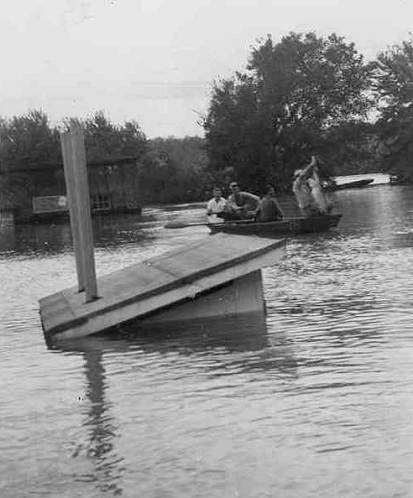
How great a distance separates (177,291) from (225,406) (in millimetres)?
3942

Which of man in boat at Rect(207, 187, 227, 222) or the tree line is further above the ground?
the tree line

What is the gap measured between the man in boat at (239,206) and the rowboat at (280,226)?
1.03 metres

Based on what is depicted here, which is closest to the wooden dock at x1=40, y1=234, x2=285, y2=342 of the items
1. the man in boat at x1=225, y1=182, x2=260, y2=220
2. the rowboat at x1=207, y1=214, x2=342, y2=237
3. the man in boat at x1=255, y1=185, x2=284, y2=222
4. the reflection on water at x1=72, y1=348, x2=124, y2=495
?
the reflection on water at x1=72, y1=348, x2=124, y2=495

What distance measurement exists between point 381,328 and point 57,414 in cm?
441

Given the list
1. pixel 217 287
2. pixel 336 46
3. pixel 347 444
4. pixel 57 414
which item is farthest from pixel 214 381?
pixel 336 46

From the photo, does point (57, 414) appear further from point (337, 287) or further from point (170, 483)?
point (337, 287)

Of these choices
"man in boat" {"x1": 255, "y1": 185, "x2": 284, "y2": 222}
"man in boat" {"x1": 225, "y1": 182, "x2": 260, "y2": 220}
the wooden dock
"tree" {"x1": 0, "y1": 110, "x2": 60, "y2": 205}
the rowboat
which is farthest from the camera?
"tree" {"x1": 0, "y1": 110, "x2": 60, "y2": 205}

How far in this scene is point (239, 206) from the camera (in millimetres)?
33062

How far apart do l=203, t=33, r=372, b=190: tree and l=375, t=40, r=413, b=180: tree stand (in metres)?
1.73

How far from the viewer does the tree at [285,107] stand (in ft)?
263

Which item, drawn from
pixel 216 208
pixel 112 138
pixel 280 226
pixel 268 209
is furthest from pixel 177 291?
pixel 112 138

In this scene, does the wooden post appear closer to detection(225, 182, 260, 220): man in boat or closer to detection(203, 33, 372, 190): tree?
detection(225, 182, 260, 220): man in boat

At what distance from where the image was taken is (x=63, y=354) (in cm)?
1114

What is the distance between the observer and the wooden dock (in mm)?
11789
